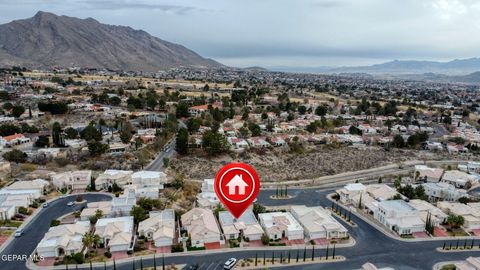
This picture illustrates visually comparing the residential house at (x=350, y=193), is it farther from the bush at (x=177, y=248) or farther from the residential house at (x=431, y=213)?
the bush at (x=177, y=248)

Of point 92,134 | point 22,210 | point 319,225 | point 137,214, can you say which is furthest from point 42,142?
point 319,225

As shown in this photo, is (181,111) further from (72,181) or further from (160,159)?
(72,181)

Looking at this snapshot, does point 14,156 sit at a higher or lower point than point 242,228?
higher

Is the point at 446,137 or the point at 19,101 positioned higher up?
the point at 19,101

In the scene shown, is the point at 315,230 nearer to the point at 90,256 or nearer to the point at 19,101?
the point at 90,256

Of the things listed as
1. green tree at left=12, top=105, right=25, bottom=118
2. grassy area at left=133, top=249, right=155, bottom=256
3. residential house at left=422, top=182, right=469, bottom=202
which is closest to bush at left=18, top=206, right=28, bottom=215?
grassy area at left=133, top=249, right=155, bottom=256

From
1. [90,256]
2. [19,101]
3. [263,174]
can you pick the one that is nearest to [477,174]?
[263,174]

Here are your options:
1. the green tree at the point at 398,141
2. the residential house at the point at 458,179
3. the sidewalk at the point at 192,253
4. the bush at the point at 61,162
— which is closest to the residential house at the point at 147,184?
the sidewalk at the point at 192,253

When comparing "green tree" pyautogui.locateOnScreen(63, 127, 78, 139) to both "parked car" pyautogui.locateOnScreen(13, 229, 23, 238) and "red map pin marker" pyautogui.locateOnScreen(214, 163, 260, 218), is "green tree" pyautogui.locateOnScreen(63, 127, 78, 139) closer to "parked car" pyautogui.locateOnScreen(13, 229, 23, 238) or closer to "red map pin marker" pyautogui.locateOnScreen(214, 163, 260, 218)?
"parked car" pyautogui.locateOnScreen(13, 229, 23, 238)
